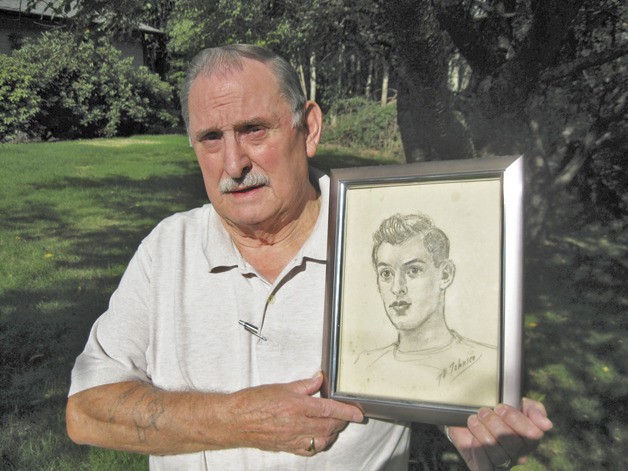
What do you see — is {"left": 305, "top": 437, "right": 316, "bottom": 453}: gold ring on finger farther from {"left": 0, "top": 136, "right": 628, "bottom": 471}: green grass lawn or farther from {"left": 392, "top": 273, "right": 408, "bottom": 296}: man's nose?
{"left": 0, "top": 136, "right": 628, "bottom": 471}: green grass lawn

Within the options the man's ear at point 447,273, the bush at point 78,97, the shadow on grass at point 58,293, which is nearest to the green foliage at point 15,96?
the bush at point 78,97

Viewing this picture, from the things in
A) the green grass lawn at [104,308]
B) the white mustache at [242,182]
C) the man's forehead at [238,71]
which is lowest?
the green grass lawn at [104,308]

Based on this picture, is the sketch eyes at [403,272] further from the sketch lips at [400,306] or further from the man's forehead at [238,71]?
the man's forehead at [238,71]

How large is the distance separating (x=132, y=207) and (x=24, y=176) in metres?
3.04

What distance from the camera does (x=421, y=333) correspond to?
1540mm

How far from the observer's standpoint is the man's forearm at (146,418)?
5.86 feet

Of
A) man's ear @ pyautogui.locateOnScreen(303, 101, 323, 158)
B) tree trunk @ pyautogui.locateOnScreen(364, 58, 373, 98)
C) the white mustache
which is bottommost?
the white mustache

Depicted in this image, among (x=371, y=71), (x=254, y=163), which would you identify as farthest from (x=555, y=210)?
(x=371, y=71)

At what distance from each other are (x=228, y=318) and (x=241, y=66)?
0.81 metres

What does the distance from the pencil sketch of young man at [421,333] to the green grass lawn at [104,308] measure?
7.38 ft

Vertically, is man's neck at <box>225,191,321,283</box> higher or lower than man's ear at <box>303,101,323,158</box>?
lower

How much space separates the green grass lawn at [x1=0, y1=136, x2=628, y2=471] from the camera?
3.61 meters

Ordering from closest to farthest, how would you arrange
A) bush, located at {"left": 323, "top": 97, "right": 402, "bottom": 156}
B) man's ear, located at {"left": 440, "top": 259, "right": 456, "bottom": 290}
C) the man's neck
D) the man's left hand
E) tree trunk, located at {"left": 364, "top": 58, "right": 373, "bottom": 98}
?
1. the man's left hand
2. man's ear, located at {"left": 440, "top": 259, "right": 456, "bottom": 290}
3. the man's neck
4. bush, located at {"left": 323, "top": 97, "right": 402, "bottom": 156}
5. tree trunk, located at {"left": 364, "top": 58, "right": 373, "bottom": 98}

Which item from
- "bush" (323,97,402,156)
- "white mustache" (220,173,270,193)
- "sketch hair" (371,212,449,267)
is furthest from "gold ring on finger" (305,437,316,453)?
"bush" (323,97,402,156)
